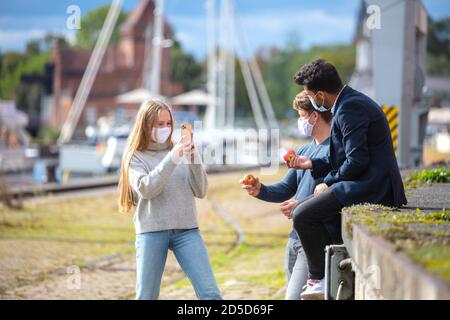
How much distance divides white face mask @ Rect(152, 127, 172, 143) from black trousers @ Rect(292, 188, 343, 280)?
38.2 inches

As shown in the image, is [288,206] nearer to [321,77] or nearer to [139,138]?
[321,77]

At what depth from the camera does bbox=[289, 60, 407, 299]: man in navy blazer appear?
5.31 meters

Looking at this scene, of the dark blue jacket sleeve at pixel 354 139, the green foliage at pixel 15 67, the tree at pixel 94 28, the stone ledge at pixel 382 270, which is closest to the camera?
the stone ledge at pixel 382 270

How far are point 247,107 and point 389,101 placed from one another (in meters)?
108

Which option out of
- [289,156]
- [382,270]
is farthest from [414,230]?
[289,156]

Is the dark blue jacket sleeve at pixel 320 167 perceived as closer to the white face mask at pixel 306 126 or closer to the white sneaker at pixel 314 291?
the white face mask at pixel 306 126

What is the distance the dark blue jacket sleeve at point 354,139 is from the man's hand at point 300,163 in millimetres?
368

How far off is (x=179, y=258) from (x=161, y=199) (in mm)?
398

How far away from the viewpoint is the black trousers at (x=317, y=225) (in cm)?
542

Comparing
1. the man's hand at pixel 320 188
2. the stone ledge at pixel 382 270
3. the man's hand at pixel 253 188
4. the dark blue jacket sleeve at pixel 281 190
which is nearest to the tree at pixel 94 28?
the dark blue jacket sleeve at pixel 281 190

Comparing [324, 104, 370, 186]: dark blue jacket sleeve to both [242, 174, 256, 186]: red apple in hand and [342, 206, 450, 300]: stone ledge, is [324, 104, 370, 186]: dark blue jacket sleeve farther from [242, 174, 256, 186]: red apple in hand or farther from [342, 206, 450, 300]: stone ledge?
[242, 174, 256, 186]: red apple in hand

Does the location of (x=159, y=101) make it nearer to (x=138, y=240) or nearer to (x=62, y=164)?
(x=138, y=240)

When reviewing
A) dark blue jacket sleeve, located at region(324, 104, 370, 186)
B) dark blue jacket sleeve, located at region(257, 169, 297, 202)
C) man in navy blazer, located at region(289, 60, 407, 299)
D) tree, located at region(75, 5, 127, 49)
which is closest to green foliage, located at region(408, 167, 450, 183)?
dark blue jacket sleeve, located at region(257, 169, 297, 202)

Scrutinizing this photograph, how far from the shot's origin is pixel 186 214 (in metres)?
5.71
